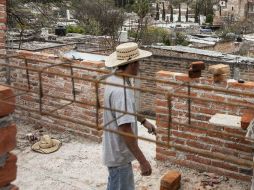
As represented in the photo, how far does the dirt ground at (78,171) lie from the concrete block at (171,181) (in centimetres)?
17

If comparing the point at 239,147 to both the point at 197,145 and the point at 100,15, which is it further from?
A: the point at 100,15

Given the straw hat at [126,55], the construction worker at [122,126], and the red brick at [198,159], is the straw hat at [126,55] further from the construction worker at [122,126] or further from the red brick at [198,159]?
the red brick at [198,159]

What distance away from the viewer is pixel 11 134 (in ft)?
8.61

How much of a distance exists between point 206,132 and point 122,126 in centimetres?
191

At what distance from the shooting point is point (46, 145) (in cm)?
554

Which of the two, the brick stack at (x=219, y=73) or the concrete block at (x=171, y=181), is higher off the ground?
the brick stack at (x=219, y=73)

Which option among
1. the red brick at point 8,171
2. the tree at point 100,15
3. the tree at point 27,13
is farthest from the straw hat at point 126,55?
the tree at point 100,15

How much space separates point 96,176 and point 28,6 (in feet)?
45.5

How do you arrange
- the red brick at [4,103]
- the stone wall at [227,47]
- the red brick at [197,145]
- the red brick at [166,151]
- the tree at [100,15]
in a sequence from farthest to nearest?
the tree at [100,15] < the stone wall at [227,47] < the red brick at [166,151] < the red brick at [197,145] < the red brick at [4,103]

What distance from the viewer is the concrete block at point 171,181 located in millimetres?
4363

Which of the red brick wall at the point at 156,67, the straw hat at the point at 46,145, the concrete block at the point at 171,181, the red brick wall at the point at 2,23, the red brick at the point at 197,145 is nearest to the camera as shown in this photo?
the concrete block at the point at 171,181

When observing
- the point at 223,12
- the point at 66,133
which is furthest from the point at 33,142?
the point at 223,12

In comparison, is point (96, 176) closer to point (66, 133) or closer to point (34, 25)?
point (66, 133)

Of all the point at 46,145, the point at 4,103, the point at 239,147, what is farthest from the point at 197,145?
the point at 4,103
